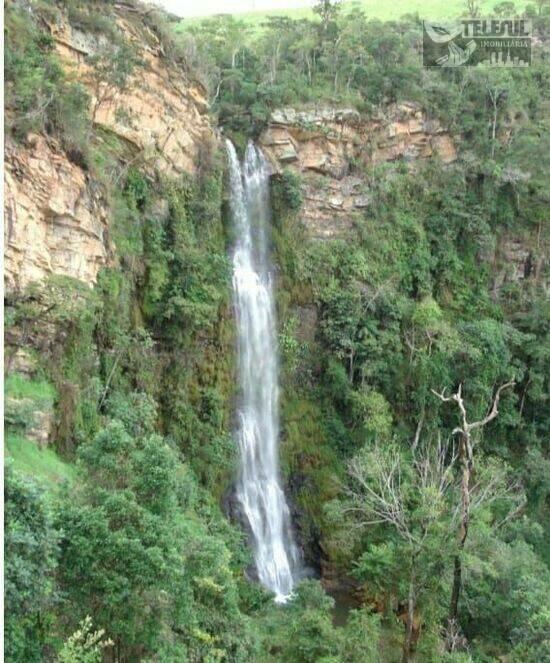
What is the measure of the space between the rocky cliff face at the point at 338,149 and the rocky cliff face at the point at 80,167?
3964 mm

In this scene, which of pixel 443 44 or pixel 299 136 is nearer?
pixel 299 136

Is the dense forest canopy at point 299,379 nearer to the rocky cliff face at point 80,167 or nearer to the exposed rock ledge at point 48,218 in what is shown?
the rocky cliff face at point 80,167

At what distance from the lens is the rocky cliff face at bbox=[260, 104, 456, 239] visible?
23.4 m

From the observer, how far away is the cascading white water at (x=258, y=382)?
19.1m

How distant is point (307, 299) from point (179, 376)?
651 centimetres

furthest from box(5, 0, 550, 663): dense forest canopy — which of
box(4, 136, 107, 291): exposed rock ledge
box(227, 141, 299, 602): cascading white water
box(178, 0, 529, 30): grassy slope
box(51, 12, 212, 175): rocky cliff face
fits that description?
box(178, 0, 529, 30): grassy slope

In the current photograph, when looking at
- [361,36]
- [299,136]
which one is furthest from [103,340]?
[361,36]

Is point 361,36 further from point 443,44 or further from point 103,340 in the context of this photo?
point 103,340

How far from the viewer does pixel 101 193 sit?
1574 centimetres
